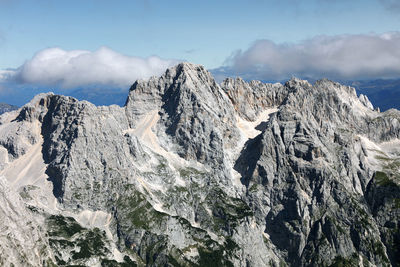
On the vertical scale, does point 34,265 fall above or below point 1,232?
below

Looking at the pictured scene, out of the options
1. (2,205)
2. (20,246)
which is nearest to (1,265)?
(20,246)

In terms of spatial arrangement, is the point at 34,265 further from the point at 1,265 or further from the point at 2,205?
the point at 2,205

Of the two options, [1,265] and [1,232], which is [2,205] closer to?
[1,232]

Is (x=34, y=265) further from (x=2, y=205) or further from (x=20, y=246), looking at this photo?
(x=2, y=205)

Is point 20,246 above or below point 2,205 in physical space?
below

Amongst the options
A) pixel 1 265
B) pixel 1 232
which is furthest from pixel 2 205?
pixel 1 265

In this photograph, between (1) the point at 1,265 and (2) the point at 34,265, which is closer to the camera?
(1) the point at 1,265

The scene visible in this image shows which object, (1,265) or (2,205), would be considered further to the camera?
(2,205)
